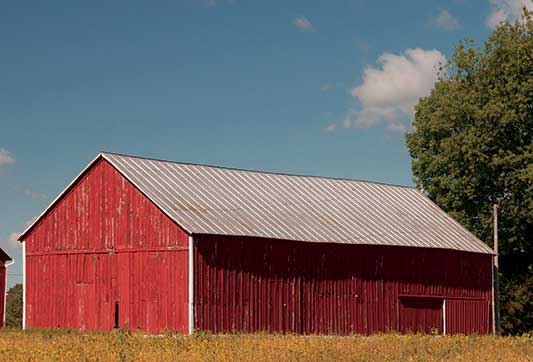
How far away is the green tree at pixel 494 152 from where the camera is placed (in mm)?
58438

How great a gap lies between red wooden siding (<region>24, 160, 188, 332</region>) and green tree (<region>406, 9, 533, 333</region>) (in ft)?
82.5

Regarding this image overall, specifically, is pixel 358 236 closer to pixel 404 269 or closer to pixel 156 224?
pixel 404 269

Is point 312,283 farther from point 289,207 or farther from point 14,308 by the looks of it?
point 14,308

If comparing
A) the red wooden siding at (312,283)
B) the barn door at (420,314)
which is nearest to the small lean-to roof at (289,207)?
the red wooden siding at (312,283)

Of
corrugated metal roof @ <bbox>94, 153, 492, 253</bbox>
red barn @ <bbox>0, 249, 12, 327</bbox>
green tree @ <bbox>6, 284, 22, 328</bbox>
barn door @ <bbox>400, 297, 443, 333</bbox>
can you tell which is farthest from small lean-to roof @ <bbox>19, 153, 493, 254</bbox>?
green tree @ <bbox>6, 284, 22, 328</bbox>

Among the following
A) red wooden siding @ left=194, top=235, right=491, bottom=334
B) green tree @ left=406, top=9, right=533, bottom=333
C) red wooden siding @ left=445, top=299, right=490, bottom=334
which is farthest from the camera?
green tree @ left=406, top=9, right=533, bottom=333

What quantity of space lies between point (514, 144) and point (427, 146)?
8387mm

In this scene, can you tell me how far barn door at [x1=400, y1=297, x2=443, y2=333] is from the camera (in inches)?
1853

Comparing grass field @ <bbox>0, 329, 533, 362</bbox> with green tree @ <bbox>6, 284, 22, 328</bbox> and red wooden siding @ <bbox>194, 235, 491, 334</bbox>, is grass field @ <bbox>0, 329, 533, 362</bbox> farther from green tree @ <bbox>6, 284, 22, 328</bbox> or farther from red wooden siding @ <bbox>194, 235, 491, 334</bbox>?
green tree @ <bbox>6, 284, 22, 328</bbox>

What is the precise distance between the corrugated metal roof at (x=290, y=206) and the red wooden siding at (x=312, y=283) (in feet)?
1.88

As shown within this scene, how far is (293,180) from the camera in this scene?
164ft

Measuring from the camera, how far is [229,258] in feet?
129

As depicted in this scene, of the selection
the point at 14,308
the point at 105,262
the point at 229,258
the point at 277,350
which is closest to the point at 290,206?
the point at 229,258

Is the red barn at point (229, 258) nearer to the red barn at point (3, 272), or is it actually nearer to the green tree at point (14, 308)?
the red barn at point (3, 272)
